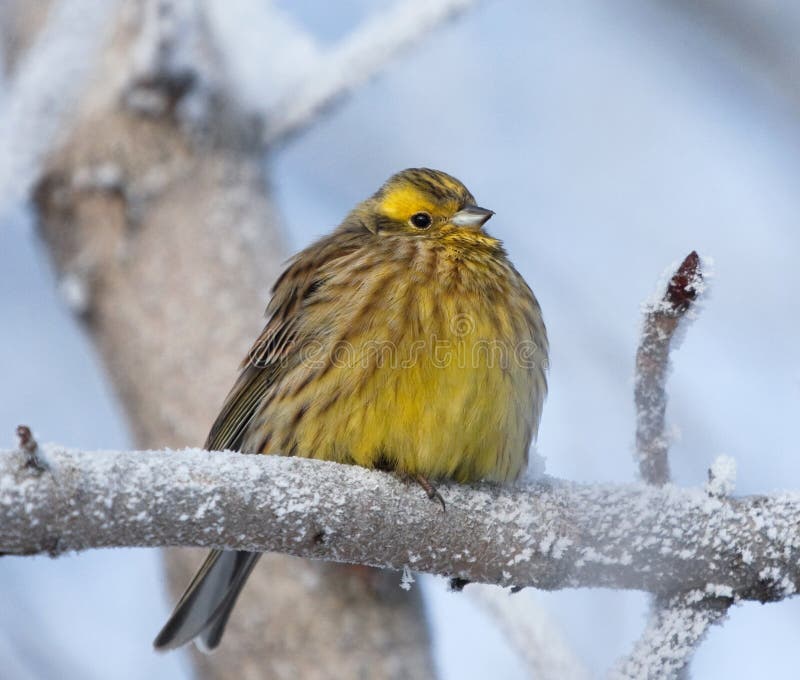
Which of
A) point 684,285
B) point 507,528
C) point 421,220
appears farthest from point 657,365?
point 421,220

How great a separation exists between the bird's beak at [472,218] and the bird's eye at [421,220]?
90 mm

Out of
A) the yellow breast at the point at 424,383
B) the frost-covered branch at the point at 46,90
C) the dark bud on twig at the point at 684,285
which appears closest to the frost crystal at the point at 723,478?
the dark bud on twig at the point at 684,285

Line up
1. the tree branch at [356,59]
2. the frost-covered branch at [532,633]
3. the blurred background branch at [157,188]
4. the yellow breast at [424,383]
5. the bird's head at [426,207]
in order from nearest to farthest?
the yellow breast at [424,383] → the frost-covered branch at [532,633] → the bird's head at [426,207] → the tree branch at [356,59] → the blurred background branch at [157,188]

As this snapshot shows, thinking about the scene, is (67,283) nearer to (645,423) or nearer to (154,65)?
(154,65)

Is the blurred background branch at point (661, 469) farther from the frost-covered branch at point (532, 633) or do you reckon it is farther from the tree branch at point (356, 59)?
the tree branch at point (356, 59)

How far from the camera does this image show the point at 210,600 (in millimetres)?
3785

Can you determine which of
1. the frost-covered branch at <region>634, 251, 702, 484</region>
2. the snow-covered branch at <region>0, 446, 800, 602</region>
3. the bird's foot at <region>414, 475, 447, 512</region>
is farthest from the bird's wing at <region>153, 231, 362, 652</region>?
the frost-covered branch at <region>634, 251, 702, 484</region>

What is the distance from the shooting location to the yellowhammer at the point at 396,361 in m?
3.16

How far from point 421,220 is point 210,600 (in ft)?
4.89

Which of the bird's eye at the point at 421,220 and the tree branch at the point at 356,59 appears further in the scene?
the tree branch at the point at 356,59

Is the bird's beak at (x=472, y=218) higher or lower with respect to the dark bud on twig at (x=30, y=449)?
higher

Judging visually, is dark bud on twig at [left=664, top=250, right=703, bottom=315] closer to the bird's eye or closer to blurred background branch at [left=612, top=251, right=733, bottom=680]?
blurred background branch at [left=612, top=251, right=733, bottom=680]

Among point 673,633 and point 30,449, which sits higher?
point 673,633

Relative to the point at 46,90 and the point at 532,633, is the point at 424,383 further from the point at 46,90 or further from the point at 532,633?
the point at 46,90
